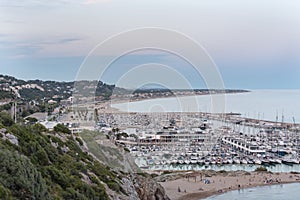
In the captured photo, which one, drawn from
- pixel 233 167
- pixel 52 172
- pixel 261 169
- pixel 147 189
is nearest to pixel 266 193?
pixel 261 169

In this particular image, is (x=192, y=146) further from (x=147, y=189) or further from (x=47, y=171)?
(x=47, y=171)

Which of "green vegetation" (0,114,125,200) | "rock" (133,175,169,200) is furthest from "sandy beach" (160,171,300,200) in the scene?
"green vegetation" (0,114,125,200)

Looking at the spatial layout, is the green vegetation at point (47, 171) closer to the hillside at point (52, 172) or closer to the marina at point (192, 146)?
the hillside at point (52, 172)

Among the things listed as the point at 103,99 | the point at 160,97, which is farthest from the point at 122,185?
the point at 160,97

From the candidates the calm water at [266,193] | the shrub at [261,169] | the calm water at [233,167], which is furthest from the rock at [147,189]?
the shrub at [261,169]

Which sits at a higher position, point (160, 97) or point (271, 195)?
point (160, 97)

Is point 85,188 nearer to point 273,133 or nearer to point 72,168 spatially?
point 72,168

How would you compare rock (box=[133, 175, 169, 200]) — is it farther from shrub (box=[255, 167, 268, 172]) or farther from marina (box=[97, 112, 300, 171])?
shrub (box=[255, 167, 268, 172])
